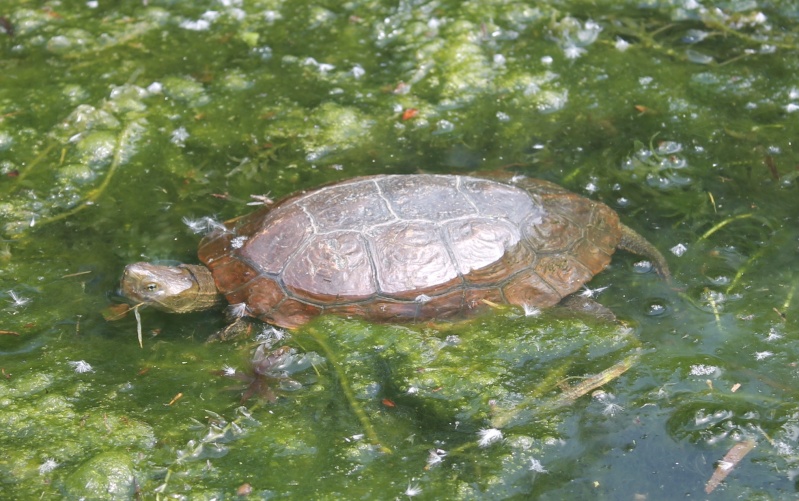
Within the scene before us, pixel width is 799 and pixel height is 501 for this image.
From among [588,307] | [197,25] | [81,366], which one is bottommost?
[81,366]

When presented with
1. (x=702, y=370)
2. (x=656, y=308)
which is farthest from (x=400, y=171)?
(x=702, y=370)

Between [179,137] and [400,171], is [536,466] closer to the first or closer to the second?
[400,171]

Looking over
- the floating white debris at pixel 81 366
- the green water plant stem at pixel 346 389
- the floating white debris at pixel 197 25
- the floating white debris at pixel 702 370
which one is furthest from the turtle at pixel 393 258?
the floating white debris at pixel 197 25

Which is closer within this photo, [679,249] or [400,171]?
[679,249]

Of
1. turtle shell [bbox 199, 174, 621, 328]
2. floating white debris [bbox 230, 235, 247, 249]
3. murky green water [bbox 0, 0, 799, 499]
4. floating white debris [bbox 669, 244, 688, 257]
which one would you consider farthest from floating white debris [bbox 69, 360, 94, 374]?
floating white debris [bbox 669, 244, 688, 257]

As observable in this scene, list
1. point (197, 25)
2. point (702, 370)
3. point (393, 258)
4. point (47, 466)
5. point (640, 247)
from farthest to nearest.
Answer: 1. point (197, 25)
2. point (640, 247)
3. point (393, 258)
4. point (702, 370)
5. point (47, 466)

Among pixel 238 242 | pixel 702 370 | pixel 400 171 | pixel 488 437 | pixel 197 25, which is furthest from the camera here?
pixel 197 25

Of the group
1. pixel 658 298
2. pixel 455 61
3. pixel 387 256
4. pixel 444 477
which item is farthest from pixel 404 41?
pixel 444 477
